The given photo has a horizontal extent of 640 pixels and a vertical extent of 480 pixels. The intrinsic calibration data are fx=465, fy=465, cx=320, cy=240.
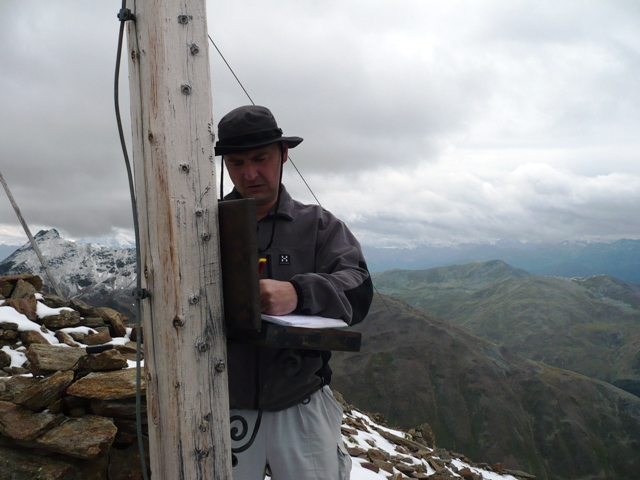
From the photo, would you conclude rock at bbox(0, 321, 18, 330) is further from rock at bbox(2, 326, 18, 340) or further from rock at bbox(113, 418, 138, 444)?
rock at bbox(113, 418, 138, 444)

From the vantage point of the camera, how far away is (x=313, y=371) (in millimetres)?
3090

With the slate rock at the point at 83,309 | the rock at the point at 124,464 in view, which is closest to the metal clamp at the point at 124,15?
the rock at the point at 124,464

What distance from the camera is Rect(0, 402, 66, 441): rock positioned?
207 inches

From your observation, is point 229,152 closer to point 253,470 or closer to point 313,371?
point 313,371

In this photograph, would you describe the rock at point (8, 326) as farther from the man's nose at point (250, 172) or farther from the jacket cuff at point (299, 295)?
the jacket cuff at point (299, 295)

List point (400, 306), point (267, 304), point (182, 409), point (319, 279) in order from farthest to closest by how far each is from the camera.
Result: 1. point (400, 306)
2. point (319, 279)
3. point (267, 304)
4. point (182, 409)

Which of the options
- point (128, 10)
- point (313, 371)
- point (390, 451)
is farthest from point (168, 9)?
point (390, 451)

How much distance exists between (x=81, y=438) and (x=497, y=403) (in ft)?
504

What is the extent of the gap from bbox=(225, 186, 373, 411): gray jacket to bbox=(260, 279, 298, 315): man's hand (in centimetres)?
6

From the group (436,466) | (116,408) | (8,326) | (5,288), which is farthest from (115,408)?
(436,466)

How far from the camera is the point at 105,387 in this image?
226 inches

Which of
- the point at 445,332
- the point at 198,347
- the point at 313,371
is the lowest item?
the point at 445,332

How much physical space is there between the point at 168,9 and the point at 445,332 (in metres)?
175

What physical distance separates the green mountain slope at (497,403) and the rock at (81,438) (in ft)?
430
